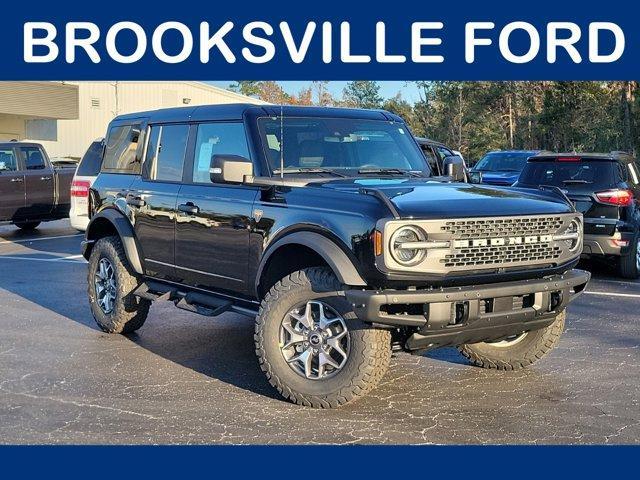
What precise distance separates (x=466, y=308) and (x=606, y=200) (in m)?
6.19

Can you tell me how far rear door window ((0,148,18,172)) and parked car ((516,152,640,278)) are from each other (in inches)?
433

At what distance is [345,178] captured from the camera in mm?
6055

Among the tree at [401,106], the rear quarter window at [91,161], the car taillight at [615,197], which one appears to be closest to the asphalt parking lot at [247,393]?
the car taillight at [615,197]

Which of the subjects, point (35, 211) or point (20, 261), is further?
point (35, 211)

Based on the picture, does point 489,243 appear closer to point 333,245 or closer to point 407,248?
point 407,248

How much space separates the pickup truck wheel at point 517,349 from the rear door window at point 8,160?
13055 millimetres

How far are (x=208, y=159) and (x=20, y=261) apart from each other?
7.44 m

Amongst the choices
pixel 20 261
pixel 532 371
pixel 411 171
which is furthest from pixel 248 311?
pixel 20 261

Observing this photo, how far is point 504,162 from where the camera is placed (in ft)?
58.3

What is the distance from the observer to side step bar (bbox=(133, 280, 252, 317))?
20.2ft

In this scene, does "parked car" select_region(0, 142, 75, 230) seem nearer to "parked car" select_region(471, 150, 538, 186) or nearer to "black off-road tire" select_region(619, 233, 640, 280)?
"parked car" select_region(471, 150, 538, 186)

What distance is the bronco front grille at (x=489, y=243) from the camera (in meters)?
4.90

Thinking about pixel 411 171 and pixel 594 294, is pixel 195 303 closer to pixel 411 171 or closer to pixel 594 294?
pixel 411 171

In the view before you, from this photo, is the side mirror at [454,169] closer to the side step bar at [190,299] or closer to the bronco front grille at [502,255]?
the bronco front grille at [502,255]
